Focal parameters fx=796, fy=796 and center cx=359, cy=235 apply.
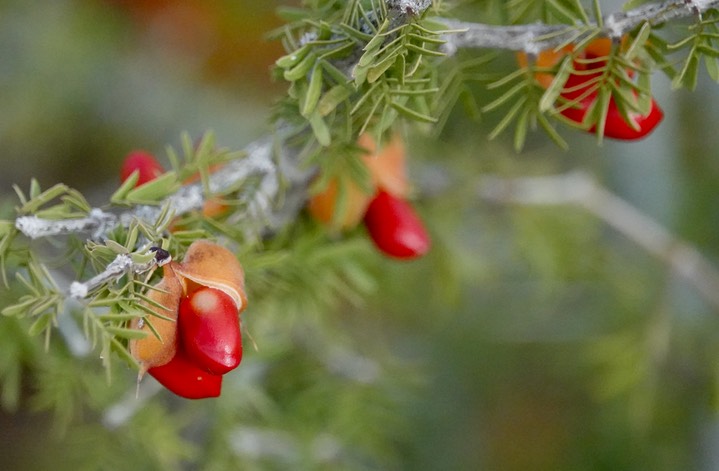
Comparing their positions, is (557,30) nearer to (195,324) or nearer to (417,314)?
(195,324)

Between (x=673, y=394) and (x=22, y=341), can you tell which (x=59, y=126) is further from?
(x=673, y=394)

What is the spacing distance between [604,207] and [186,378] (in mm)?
449

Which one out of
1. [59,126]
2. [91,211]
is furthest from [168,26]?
[91,211]

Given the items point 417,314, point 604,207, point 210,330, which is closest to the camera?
point 210,330

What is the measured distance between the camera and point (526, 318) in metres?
0.89

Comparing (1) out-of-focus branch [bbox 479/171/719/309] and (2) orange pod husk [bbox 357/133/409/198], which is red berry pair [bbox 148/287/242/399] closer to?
(2) orange pod husk [bbox 357/133/409/198]

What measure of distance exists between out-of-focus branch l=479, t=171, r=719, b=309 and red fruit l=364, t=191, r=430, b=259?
19 cm

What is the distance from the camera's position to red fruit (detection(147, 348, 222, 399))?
0.91 feet

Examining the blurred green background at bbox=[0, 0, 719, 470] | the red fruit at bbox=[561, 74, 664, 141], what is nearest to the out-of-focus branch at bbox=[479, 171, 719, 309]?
the blurred green background at bbox=[0, 0, 719, 470]

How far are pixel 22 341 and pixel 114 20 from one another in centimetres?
50

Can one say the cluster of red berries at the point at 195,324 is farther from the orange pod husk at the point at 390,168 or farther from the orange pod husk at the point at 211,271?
the orange pod husk at the point at 390,168

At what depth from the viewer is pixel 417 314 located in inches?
33.7

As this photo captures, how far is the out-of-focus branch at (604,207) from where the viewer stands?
0.61 metres

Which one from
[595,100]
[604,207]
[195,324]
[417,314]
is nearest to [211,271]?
[195,324]
